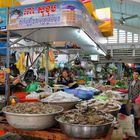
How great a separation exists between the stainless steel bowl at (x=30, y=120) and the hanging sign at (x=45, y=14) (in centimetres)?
106

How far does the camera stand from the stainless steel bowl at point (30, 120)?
2051 millimetres

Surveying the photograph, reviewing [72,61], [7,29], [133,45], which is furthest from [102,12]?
[133,45]

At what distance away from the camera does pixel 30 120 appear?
2.05m

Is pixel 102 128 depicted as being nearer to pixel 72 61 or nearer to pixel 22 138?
pixel 22 138

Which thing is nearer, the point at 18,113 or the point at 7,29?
the point at 18,113

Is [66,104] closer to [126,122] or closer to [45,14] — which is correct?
[45,14]

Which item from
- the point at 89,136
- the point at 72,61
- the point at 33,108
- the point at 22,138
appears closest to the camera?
the point at 89,136

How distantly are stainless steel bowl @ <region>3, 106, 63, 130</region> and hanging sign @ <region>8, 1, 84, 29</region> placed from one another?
1.06 m

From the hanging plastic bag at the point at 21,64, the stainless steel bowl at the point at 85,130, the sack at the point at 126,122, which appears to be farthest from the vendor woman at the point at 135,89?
the stainless steel bowl at the point at 85,130

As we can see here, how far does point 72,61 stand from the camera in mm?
6816

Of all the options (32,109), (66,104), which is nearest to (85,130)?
(32,109)

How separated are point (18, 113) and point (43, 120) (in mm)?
235

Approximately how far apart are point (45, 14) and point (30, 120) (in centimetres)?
123

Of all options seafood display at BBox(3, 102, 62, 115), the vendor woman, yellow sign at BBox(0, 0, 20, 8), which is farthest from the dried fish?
the vendor woman
